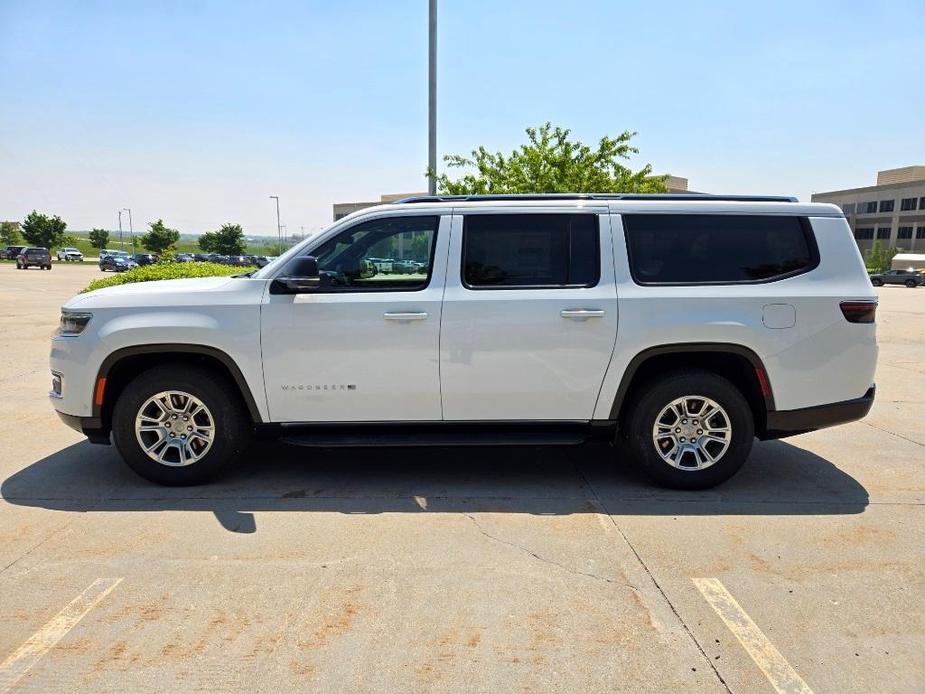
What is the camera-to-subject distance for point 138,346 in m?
4.44

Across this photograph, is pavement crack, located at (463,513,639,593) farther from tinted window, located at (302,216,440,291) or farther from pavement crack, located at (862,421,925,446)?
pavement crack, located at (862,421,925,446)

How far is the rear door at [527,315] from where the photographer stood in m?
4.41

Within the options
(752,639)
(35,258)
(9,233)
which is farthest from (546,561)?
(9,233)

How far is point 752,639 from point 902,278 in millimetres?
58474

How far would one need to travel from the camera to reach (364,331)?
4.41 meters

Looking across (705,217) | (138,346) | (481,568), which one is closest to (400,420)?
(481,568)

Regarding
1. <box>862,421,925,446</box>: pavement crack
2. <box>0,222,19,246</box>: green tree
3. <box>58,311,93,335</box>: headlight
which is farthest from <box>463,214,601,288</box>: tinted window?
<box>0,222,19,246</box>: green tree

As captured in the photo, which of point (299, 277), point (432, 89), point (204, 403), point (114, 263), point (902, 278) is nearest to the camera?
point (299, 277)

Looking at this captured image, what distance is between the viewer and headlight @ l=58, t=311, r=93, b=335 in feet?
14.8

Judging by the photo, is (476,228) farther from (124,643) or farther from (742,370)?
(124,643)

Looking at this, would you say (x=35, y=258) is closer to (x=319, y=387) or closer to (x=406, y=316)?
(x=319, y=387)

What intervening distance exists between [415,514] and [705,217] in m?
2.81

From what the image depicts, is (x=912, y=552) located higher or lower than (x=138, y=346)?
lower

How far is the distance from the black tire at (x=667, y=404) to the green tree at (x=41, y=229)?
86.1 meters
